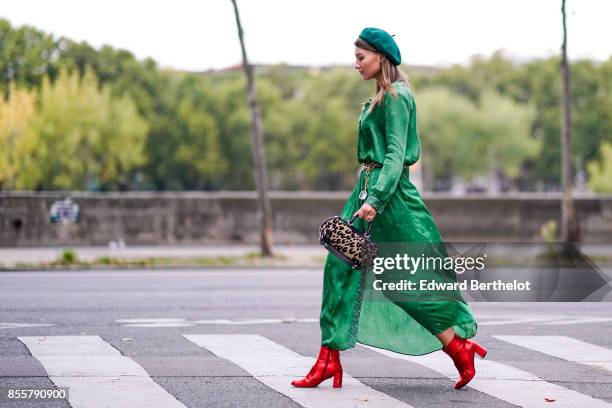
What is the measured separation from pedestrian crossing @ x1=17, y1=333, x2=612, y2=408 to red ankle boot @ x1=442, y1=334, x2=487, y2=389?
14 cm

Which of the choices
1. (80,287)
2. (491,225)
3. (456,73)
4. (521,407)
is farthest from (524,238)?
(456,73)

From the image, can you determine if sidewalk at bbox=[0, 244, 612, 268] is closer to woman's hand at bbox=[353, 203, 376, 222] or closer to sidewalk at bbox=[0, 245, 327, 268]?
sidewalk at bbox=[0, 245, 327, 268]

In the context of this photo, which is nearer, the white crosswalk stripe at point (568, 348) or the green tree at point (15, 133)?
the white crosswalk stripe at point (568, 348)

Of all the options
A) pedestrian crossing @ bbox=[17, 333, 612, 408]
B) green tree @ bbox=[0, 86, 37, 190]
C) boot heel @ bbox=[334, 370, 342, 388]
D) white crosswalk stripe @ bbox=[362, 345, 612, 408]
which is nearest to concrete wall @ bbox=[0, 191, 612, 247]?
pedestrian crossing @ bbox=[17, 333, 612, 408]

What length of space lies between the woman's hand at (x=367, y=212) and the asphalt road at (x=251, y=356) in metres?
0.92

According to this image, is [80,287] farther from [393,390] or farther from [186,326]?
[393,390]

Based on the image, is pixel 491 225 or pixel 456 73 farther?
pixel 456 73

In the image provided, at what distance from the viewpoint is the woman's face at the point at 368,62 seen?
614 centimetres

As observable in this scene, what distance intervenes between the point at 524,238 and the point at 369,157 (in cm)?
2219

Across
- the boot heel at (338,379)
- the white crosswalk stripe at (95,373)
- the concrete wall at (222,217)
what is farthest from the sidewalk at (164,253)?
the boot heel at (338,379)

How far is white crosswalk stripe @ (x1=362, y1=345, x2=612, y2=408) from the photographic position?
5.95m

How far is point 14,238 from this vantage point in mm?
24344

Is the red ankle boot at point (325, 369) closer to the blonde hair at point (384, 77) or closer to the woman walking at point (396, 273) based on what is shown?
the woman walking at point (396, 273)

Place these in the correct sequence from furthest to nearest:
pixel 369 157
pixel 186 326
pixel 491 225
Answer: pixel 491 225, pixel 186 326, pixel 369 157
